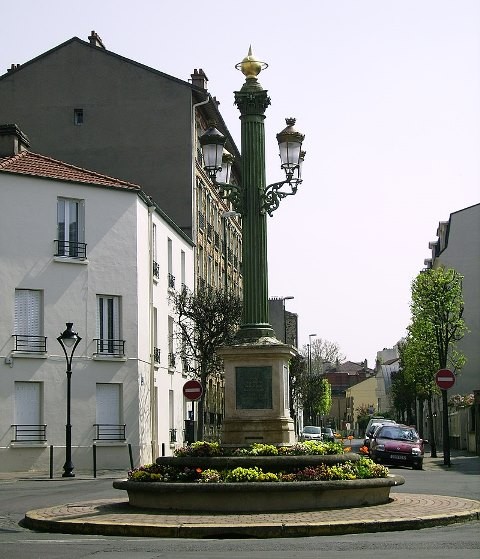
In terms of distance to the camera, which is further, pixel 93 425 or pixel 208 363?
pixel 208 363

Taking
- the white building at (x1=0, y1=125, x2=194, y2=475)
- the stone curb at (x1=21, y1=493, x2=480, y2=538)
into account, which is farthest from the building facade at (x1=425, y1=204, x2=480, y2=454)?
the stone curb at (x1=21, y1=493, x2=480, y2=538)

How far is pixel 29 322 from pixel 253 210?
1714 cm

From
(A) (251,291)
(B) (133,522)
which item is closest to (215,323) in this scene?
(A) (251,291)

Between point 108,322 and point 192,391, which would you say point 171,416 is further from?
point 192,391

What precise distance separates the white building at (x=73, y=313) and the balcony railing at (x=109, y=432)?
0.14 ft

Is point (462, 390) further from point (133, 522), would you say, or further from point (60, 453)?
point (133, 522)

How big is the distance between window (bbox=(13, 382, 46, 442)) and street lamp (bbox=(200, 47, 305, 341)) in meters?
16.8

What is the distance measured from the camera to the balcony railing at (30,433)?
3238cm

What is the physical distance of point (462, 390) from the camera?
225ft

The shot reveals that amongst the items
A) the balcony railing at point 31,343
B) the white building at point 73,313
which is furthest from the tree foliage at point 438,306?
the balcony railing at point 31,343

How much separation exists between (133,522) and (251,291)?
5.22 m

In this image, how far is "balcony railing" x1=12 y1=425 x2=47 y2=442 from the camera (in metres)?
32.4

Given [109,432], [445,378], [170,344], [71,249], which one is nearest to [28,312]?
[71,249]

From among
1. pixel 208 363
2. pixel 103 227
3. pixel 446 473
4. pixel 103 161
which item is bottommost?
pixel 446 473
